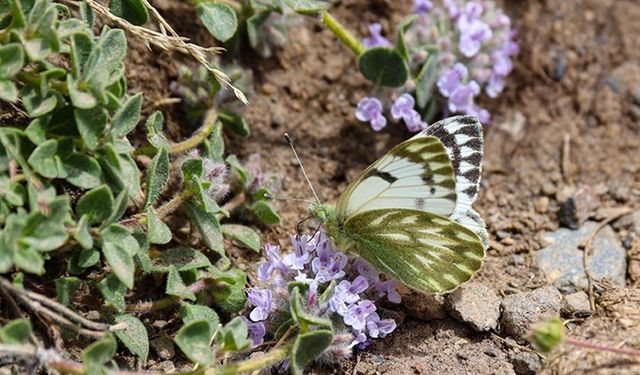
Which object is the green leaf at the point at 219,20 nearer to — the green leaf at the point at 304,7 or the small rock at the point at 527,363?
the green leaf at the point at 304,7

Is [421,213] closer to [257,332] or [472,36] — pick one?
[257,332]

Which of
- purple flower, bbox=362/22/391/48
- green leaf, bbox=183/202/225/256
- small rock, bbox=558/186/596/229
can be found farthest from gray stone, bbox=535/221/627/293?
green leaf, bbox=183/202/225/256

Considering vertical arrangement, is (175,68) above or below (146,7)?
below

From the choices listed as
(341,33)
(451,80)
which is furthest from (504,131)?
(341,33)

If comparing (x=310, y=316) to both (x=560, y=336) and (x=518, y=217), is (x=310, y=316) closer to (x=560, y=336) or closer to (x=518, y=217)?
(x=560, y=336)

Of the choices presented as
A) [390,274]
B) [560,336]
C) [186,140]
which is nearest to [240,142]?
[186,140]

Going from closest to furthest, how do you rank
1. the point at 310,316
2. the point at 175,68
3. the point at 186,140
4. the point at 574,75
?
the point at 310,316, the point at 186,140, the point at 175,68, the point at 574,75
